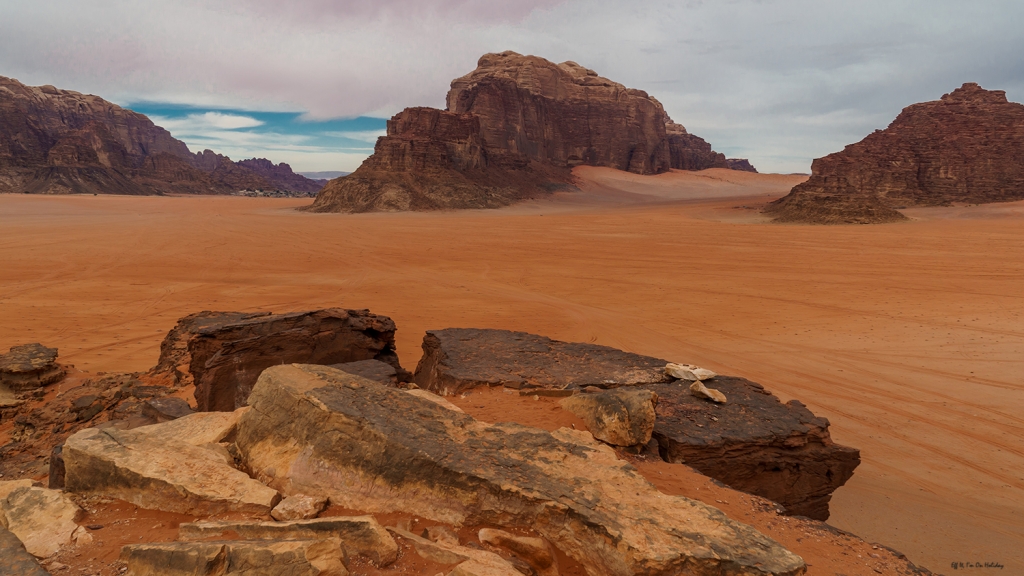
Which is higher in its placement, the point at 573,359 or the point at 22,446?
the point at 573,359

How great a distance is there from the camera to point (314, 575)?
223 centimetres

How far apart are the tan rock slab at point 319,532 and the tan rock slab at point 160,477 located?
247 mm

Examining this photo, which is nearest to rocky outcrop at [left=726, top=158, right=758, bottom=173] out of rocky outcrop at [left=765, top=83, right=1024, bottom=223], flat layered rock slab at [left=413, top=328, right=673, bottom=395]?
rocky outcrop at [left=765, top=83, right=1024, bottom=223]

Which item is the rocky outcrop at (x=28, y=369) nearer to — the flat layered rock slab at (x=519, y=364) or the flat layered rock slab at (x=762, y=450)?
Result: the flat layered rock slab at (x=519, y=364)

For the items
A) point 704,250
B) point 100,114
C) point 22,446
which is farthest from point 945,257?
point 100,114

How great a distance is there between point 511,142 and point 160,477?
73.6m

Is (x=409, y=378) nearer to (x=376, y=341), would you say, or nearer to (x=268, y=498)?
(x=376, y=341)

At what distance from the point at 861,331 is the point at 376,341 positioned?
8609 mm

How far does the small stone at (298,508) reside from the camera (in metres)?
2.71

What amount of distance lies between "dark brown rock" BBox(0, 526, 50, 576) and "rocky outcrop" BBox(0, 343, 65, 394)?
18.7 feet

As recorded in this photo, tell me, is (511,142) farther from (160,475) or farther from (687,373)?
(160,475)

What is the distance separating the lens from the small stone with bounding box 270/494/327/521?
271 cm

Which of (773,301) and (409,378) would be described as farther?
(773,301)

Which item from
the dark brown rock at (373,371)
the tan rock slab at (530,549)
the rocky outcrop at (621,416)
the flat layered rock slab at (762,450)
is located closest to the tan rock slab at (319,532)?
the tan rock slab at (530,549)
